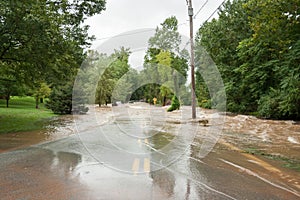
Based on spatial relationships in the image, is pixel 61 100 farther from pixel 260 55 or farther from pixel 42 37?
pixel 260 55

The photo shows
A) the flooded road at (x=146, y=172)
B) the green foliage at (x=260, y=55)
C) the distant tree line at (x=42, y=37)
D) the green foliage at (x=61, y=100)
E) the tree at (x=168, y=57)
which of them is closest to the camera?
the flooded road at (x=146, y=172)

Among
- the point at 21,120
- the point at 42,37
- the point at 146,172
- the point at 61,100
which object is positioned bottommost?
the point at 146,172

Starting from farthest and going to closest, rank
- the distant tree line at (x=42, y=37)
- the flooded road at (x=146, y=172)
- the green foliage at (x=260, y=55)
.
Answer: the green foliage at (x=260, y=55)
the distant tree line at (x=42, y=37)
the flooded road at (x=146, y=172)

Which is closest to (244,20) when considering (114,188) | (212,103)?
(212,103)

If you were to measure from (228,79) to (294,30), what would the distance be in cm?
1819

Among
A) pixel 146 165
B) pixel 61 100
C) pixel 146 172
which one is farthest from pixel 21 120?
pixel 146 172

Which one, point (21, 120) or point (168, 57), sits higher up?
point (168, 57)

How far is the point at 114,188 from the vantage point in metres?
4.68

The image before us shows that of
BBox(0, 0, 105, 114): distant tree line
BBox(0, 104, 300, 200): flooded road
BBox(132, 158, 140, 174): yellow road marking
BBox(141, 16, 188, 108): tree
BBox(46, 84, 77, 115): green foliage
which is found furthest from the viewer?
BBox(46, 84, 77, 115): green foliage

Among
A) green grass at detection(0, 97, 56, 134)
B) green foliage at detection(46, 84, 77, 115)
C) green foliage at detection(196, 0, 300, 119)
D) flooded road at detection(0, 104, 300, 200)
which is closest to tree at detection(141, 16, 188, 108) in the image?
green foliage at detection(196, 0, 300, 119)

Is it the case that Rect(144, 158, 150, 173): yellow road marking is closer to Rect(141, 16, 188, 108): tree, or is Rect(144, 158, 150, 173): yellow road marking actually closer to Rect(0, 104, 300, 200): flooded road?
Rect(0, 104, 300, 200): flooded road

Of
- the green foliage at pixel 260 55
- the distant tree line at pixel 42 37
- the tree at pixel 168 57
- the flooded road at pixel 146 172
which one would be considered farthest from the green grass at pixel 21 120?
the green foliage at pixel 260 55

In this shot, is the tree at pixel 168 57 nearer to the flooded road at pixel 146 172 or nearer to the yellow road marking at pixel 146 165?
the flooded road at pixel 146 172

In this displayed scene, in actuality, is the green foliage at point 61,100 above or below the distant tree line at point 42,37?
below
